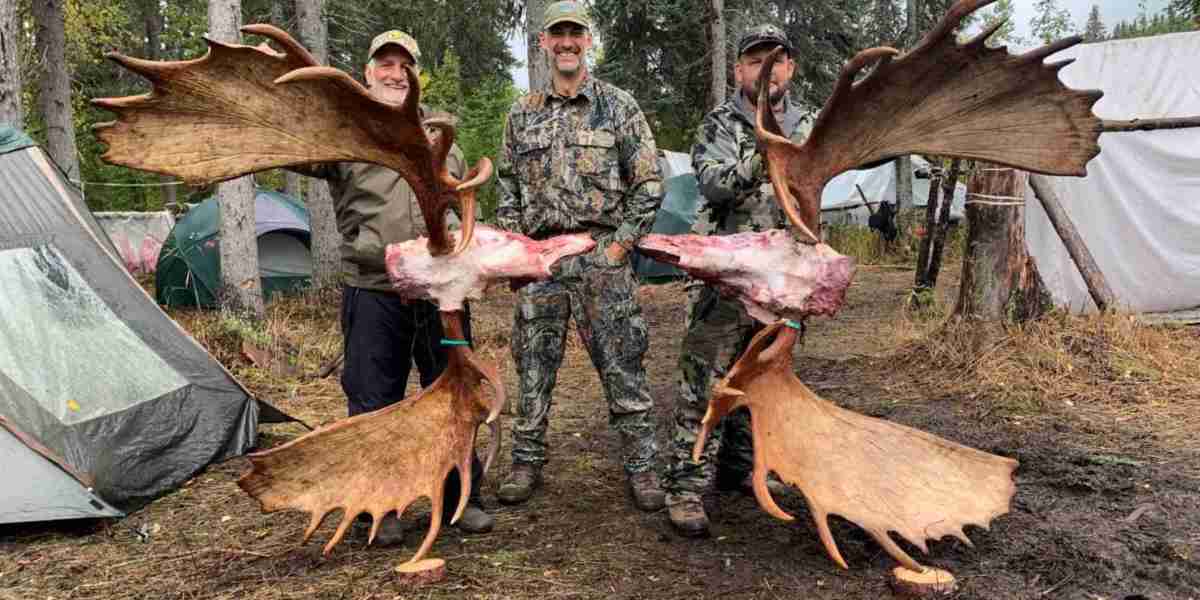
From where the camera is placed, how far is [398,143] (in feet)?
10.3

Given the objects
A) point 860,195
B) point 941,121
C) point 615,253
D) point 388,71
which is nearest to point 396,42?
point 388,71

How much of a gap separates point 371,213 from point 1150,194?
7644 mm

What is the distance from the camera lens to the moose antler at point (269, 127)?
2.95 meters

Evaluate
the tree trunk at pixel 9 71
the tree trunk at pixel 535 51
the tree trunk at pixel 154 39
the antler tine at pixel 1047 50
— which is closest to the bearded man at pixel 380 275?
the antler tine at pixel 1047 50

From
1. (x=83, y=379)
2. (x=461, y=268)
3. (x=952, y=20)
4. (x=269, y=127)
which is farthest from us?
(x=83, y=379)

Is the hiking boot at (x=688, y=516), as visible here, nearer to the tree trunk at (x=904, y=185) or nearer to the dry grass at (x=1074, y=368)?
the dry grass at (x=1074, y=368)

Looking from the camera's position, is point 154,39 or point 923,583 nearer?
point 923,583

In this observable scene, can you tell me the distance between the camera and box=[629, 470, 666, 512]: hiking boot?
3.91 meters

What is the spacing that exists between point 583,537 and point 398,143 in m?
1.79

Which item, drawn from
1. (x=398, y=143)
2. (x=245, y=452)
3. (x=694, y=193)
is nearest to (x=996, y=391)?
(x=398, y=143)

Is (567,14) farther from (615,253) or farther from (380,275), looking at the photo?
(380,275)

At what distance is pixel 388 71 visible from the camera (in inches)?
141

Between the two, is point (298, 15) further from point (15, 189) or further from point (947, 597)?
point (947, 597)

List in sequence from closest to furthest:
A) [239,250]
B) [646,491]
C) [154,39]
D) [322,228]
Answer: [646,491] → [239,250] → [322,228] → [154,39]
